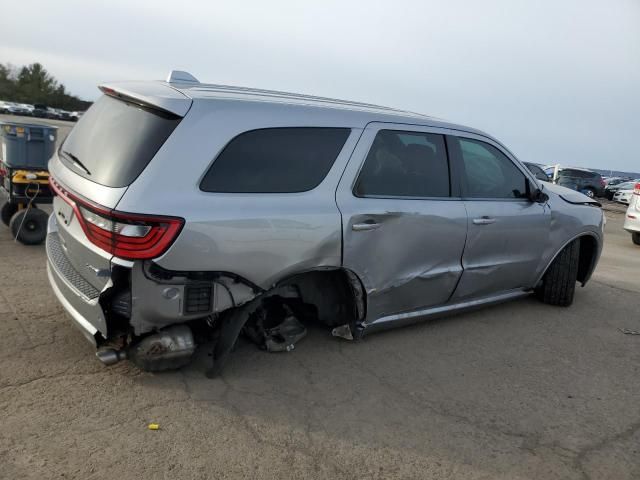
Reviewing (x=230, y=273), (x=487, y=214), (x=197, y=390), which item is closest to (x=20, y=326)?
(x=197, y=390)

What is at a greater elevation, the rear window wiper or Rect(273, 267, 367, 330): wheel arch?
the rear window wiper

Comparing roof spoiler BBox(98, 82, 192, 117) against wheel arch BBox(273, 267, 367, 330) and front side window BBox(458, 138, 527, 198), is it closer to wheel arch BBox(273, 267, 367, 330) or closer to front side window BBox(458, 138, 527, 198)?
wheel arch BBox(273, 267, 367, 330)

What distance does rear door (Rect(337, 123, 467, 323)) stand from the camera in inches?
145

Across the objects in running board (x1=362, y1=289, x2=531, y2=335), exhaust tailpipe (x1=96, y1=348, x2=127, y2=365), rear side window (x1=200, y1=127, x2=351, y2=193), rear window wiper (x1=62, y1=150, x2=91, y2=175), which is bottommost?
exhaust tailpipe (x1=96, y1=348, x2=127, y2=365)

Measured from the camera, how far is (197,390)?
326cm

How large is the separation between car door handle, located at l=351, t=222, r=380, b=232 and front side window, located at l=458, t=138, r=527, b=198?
1110 millimetres

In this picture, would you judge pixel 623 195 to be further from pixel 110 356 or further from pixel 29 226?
pixel 110 356

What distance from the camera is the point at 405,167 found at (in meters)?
4.06

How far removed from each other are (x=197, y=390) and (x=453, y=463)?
150 centimetres

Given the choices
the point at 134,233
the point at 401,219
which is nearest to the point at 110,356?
the point at 134,233

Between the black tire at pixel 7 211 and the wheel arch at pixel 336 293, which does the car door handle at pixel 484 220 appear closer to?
the wheel arch at pixel 336 293

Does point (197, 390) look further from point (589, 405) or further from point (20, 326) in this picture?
point (589, 405)

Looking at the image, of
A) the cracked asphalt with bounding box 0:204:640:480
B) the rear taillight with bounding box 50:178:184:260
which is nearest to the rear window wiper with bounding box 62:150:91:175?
the rear taillight with bounding box 50:178:184:260

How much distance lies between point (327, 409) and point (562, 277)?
130 inches
